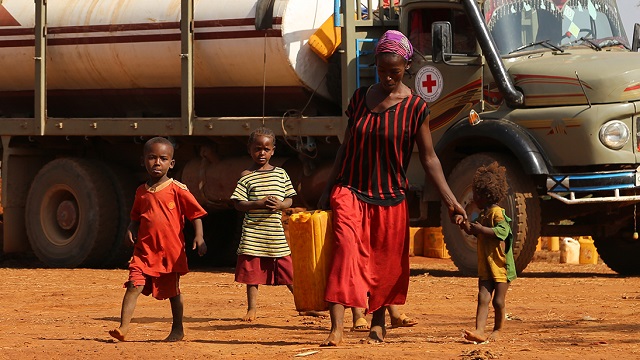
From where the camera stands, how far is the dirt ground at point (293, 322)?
7.88 meters

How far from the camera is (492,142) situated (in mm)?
13078

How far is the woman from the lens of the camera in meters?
7.92

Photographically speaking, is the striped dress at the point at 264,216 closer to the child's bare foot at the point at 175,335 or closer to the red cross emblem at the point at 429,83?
the child's bare foot at the point at 175,335

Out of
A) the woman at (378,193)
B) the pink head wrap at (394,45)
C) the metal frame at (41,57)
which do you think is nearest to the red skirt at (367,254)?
the woman at (378,193)

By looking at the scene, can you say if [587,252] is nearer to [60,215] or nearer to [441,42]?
[441,42]

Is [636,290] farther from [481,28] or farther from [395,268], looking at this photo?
[395,268]

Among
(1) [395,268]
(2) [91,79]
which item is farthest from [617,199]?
(2) [91,79]

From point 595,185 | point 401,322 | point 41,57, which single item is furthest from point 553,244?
point 401,322

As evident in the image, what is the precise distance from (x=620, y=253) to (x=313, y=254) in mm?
6872

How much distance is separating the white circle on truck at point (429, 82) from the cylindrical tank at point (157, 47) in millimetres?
1244

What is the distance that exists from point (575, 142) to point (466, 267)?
66.3 inches

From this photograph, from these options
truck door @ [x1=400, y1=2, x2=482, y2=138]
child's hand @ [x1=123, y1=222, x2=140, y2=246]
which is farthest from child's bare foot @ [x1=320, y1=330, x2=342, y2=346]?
truck door @ [x1=400, y1=2, x2=482, y2=138]

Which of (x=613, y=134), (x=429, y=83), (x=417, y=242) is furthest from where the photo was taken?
(x=417, y=242)

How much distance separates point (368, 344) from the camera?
8.09m
